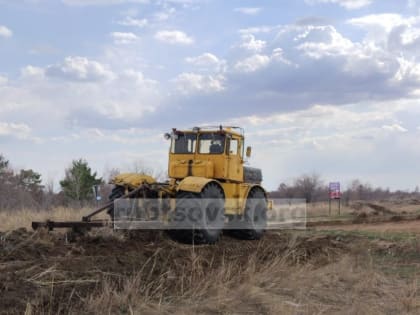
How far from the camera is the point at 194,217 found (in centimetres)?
1395

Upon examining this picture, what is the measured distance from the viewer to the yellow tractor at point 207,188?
13914mm

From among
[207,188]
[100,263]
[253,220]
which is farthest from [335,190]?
[100,263]

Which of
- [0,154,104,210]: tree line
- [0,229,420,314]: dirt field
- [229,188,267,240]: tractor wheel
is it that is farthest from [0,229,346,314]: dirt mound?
[0,154,104,210]: tree line

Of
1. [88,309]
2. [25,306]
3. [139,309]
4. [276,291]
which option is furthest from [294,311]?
[25,306]

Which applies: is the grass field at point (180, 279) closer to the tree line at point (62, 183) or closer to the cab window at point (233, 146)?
the cab window at point (233, 146)

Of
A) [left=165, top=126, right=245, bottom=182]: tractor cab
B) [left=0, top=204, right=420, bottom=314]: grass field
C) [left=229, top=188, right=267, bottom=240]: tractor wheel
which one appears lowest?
[left=0, top=204, right=420, bottom=314]: grass field

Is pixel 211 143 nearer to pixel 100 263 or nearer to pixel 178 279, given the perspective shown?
pixel 100 263

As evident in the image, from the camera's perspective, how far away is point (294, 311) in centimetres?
788

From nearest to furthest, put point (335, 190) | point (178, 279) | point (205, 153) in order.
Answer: point (178, 279)
point (205, 153)
point (335, 190)

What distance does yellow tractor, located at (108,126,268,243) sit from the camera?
548 inches

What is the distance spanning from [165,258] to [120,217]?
291 centimetres

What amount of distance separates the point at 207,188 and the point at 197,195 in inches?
19.8

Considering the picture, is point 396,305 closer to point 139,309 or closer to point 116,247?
point 139,309

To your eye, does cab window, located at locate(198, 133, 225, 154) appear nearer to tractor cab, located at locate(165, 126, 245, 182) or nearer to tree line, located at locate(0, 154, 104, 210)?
tractor cab, located at locate(165, 126, 245, 182)
